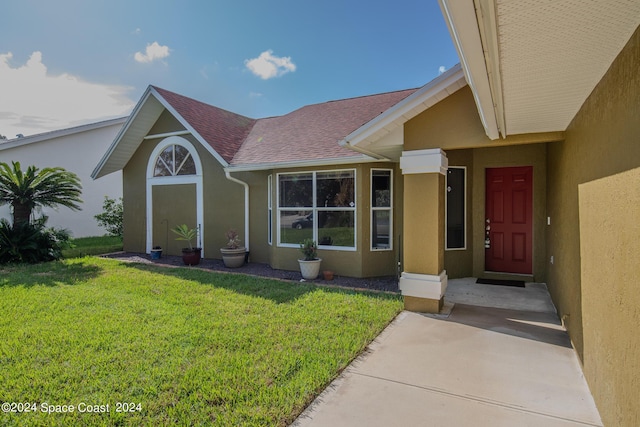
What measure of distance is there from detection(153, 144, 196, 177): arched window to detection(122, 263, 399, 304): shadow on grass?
12.6ft

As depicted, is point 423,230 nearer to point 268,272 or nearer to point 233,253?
point 268,272

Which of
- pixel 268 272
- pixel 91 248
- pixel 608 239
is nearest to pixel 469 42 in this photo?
pixel 608 239

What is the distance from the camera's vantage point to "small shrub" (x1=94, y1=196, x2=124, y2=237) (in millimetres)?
16672

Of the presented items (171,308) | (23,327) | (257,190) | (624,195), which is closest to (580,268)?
(624,195)

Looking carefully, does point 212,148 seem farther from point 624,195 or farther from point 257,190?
point 624,195

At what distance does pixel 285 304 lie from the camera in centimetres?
611

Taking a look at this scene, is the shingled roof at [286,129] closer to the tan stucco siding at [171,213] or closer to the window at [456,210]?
the tan stucco siding at [171,213]

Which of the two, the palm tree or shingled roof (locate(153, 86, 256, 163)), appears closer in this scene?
the palm tree

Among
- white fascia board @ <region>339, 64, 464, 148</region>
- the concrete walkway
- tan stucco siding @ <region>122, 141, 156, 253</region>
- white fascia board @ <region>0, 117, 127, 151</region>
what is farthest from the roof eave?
white fascia board @ <region>0, 117, 127, 151</region>

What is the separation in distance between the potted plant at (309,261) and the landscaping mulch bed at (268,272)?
6.9 inches

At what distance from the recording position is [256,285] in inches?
296

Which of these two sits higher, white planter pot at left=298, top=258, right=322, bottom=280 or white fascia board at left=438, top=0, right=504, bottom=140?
white fascia board at left=438, top=0, right=504, bottom=140

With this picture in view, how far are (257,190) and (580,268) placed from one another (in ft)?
27.0

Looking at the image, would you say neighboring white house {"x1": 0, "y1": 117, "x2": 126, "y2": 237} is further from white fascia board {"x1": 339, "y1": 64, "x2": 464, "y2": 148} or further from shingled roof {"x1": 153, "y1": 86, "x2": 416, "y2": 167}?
white fascia board {"x1": 339, "y1": 64, "x2": 464, "y2": 148}
